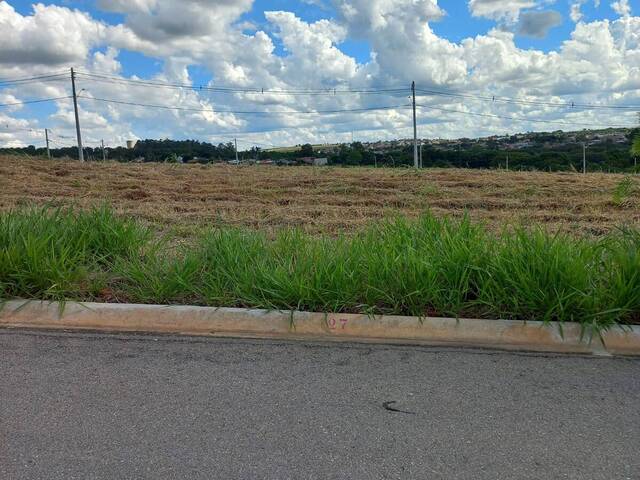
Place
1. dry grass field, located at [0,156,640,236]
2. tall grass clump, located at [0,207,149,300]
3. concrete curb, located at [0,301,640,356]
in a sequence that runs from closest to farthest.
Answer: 1. concrete curb, located at [0,301,640,356]
2. tall grass clump, located at [0,207,149,300]
3. dry grass field, located at [0,156,640,236]

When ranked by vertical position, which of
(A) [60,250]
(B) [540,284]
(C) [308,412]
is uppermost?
(A) [60,250]

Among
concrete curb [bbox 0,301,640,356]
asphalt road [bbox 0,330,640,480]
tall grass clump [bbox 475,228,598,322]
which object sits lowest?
asphalt road [bbox 0,330,640,480]

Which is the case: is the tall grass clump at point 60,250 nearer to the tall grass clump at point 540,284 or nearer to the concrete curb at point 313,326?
the concrete curb at point 313,326

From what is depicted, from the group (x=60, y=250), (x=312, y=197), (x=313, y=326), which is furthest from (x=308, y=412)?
(x=312, y=197)

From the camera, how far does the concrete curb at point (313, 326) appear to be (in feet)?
12.2

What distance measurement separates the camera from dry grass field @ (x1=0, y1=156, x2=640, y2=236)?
31.1 ft

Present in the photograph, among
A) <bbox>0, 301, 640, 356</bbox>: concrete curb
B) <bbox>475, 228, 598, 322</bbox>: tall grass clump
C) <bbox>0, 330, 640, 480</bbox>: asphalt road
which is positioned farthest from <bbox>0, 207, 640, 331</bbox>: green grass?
<bbox>0, 330, 640, 480</bbox>: asphalt road

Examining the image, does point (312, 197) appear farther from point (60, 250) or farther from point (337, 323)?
point (337, 323)

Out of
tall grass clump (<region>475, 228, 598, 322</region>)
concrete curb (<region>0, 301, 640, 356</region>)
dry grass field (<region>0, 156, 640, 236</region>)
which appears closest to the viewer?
concrete curb (<region>0, 301, 640, 356</region>)

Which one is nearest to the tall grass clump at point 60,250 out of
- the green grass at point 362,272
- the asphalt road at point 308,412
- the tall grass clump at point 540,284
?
the green grass at point 362,272

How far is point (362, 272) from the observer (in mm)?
4496

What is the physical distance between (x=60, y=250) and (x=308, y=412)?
326 centimetres

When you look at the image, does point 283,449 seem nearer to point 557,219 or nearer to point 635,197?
point 557,219

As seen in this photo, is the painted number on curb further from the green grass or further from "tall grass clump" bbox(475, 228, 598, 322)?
"tall grass clump" bbox(475, 228, 598, 322)
